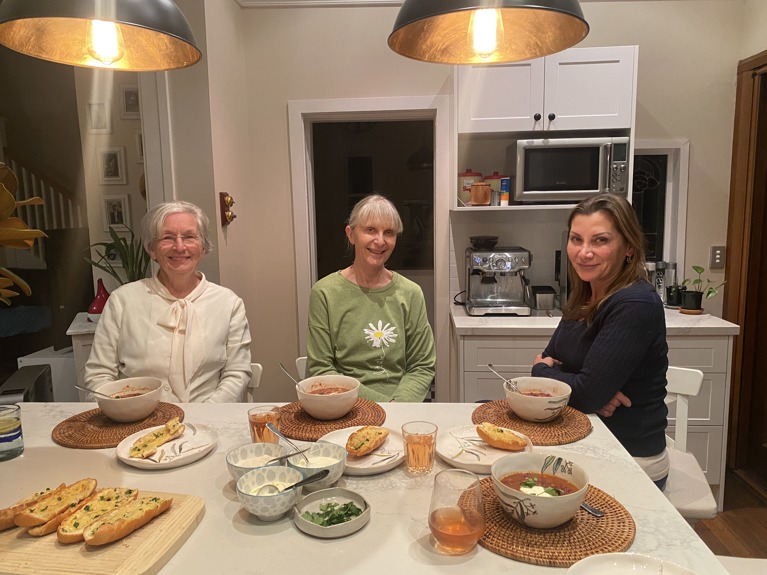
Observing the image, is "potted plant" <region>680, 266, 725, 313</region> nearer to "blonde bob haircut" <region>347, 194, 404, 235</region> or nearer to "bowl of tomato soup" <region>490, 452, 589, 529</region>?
"blonde bob haircut" <region>347, 194, 404, 235</region>

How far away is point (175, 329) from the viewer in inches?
76.2

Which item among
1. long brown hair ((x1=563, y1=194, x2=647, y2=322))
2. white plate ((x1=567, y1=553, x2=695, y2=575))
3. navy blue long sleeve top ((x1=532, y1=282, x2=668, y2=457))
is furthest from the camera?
long brown hair ((x1=563, y1=194, x2=647, y2=322))

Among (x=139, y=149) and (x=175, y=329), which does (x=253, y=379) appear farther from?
(x=139, y=149)

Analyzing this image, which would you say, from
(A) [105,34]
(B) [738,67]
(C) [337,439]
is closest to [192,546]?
(C) [337,439]

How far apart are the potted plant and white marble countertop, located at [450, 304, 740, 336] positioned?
0.06 meters

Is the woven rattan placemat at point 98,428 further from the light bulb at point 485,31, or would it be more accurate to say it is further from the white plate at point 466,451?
the light bulb at point 485,31

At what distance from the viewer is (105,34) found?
1303 millimetres

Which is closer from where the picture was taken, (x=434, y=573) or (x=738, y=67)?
(x=434, y=573)

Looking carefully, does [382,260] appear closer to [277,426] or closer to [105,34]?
[277,426]

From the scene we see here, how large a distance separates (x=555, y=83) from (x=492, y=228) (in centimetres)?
87

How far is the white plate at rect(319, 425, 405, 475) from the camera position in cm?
113

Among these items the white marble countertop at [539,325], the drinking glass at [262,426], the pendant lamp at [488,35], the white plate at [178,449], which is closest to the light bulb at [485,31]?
the pendant lamp at [488,35]

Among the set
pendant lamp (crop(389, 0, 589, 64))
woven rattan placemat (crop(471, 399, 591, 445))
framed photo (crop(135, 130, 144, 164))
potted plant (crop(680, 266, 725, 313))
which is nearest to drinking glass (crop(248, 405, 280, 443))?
woven rattan placemat (crop(471, 399, 591, 445))

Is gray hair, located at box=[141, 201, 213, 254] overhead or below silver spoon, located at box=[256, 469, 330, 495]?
overhead
